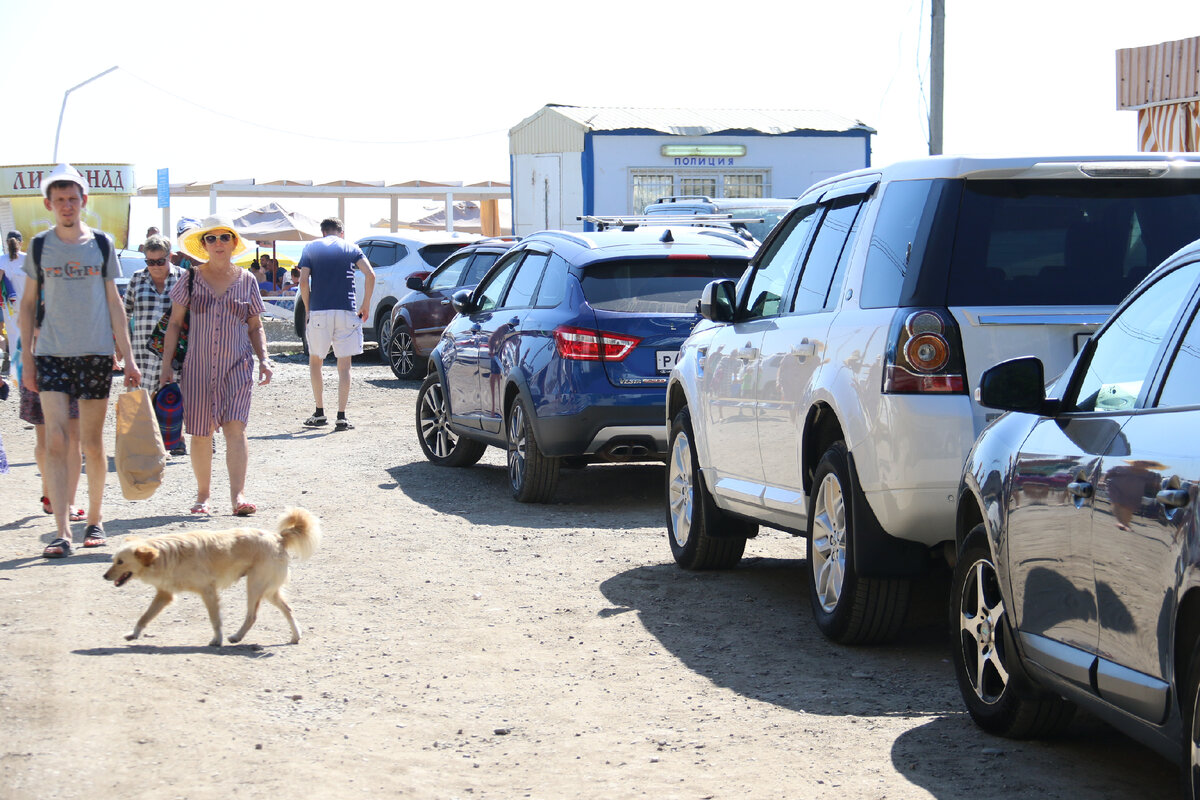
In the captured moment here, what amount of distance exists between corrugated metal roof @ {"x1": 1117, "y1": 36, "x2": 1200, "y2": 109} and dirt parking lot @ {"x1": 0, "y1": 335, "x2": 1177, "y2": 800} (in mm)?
9119

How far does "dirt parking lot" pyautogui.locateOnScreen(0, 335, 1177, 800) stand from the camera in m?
4.59

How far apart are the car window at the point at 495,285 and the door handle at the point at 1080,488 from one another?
7651 mm

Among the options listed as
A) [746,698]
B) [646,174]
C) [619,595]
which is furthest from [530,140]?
[746,698]

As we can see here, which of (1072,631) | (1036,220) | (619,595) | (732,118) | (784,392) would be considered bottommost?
(619,595)

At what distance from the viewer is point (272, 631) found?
6.75m

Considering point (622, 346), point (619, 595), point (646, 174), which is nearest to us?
point (619, 595)

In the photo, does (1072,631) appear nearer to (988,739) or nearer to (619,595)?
(988,739)

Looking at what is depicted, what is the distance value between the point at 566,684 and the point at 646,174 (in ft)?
86.7

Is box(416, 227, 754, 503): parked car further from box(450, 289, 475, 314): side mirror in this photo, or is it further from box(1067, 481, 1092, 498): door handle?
box(1067, 481, 1092, 498): door handle

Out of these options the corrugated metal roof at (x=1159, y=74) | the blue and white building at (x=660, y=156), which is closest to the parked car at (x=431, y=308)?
the corrugated metal roof at (x=1159, y=74)

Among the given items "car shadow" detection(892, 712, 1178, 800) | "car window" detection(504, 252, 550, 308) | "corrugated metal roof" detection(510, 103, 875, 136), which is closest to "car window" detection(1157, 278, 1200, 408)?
"car shadow" detection(892, 712, 1178, 800)

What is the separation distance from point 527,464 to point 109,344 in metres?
2.99

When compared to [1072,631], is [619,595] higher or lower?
lower

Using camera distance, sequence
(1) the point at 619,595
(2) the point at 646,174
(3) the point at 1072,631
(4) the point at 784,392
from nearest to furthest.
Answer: (3) the point at 1072,631 < (4) the point at 784,392 < (1) the point at 619,595 < (2) the point at 646,174
